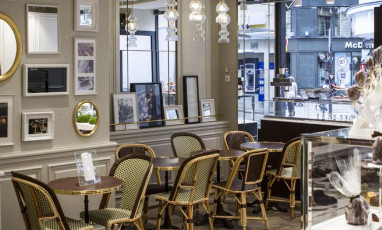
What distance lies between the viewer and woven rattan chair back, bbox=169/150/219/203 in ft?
19.7

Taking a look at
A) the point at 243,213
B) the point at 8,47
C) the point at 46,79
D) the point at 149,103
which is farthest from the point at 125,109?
the point at 8,47

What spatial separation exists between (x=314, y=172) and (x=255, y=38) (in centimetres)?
710

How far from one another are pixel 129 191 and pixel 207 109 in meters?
3.76

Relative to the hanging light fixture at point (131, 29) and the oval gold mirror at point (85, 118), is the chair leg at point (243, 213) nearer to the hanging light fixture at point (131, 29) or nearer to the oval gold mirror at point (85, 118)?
the oval gold mirror at point (85, 118)

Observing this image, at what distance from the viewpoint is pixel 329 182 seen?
2918 mm

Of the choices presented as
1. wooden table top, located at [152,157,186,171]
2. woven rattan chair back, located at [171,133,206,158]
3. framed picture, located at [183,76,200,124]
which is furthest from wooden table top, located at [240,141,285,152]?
framed picture, located at [183,76,200,124]

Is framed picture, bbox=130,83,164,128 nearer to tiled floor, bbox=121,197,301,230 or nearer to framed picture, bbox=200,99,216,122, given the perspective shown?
framed picture, bbox=200,99,216,122

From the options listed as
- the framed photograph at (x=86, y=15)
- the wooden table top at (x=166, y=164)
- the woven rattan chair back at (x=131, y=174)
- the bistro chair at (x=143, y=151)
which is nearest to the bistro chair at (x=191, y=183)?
the wooden table top at (x=166, y=164)

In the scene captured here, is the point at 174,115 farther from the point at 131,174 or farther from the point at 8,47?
the point at 8,47

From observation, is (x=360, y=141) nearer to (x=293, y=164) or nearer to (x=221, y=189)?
(x=221, y=189)

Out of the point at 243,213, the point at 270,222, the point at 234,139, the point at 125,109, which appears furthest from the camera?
the point at 234,139

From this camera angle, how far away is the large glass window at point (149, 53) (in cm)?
809

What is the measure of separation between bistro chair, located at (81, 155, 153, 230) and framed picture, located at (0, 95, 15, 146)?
3.47 ft

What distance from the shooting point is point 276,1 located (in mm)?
10211
